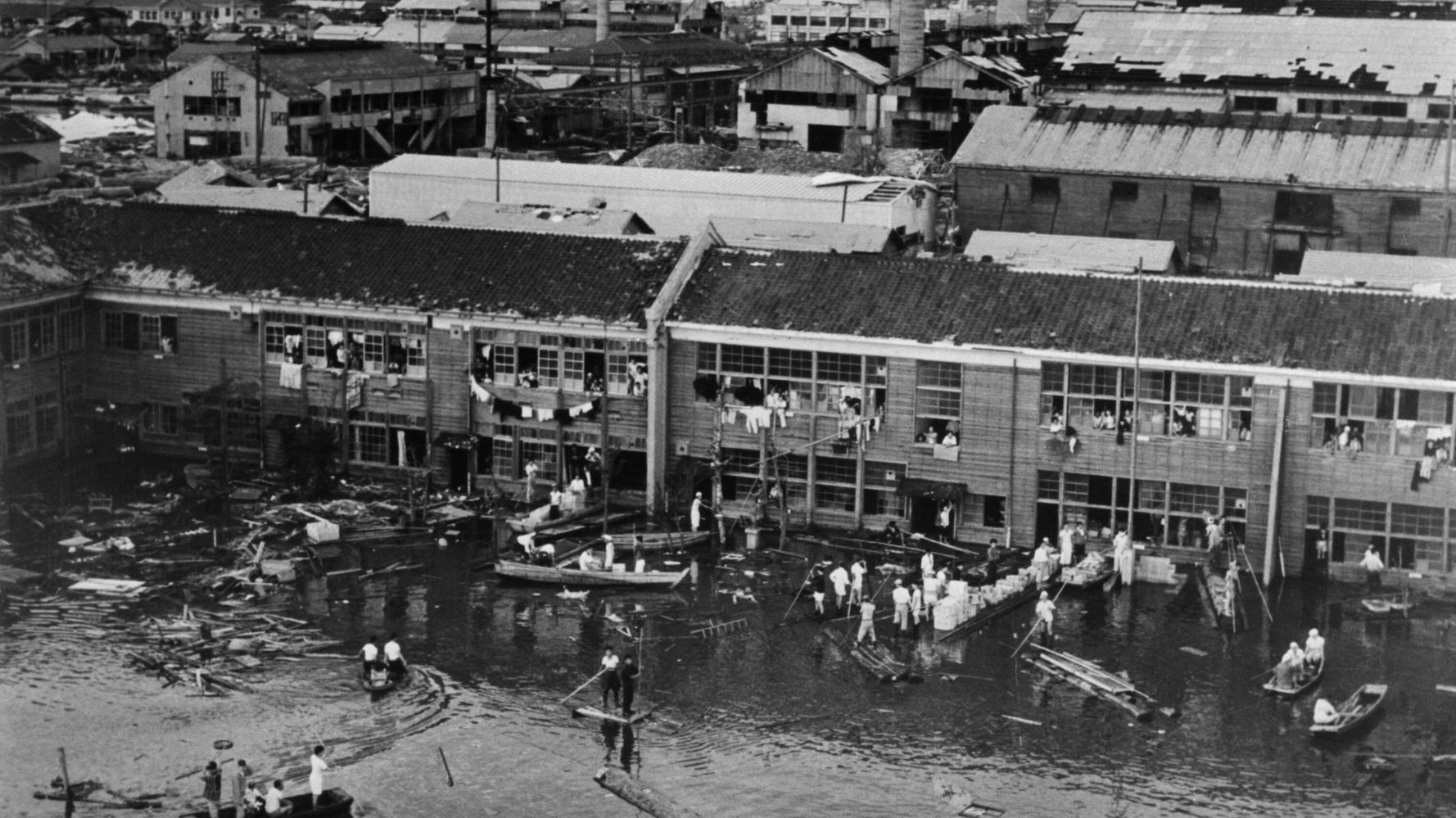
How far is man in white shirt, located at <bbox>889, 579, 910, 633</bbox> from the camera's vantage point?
5328 centimetres

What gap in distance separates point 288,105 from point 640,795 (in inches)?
3632

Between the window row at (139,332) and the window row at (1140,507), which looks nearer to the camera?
the window row at (1140,507)

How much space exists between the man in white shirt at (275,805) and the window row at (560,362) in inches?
938

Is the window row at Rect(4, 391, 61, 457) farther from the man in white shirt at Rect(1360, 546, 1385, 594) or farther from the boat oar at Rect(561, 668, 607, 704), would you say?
the man in white shirt at Rect(1360, 546, 1385, 594)

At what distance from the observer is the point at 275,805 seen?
4122cm

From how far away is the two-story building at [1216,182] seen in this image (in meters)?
81.2

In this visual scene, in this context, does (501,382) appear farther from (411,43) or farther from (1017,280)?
(411,43)

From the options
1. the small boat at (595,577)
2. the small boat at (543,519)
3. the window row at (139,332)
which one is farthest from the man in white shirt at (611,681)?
the window row at (139,332)

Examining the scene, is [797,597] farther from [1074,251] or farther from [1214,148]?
[1214,148]

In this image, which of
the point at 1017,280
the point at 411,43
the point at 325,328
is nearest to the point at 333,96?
the point at 411,43

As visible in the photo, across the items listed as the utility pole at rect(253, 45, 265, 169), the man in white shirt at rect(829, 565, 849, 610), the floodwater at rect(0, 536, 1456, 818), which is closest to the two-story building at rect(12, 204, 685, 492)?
the floodwater at rect(0, 536, 1456, 818)

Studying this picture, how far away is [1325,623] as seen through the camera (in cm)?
5422

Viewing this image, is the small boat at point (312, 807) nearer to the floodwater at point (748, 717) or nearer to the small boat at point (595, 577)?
the floodwater at point (748, 717)

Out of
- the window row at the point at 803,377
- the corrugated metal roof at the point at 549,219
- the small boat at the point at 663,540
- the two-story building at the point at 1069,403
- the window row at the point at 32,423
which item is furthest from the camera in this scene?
the corrugated metal roof at the point at 549,219
